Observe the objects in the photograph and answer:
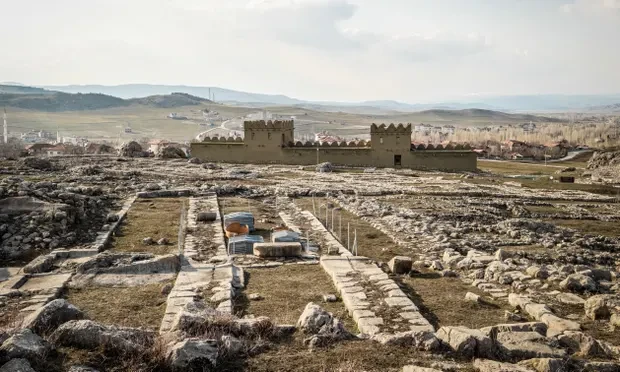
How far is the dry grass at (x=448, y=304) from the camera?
745 cm

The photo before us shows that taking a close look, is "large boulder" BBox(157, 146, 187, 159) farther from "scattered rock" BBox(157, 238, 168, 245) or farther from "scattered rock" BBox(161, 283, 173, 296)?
"scattered rock" BBox(161, 283, 173, 296)

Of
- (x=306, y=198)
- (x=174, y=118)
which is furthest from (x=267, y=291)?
(x=174, y=118)

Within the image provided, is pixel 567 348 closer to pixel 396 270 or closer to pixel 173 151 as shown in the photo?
pixel 396 270

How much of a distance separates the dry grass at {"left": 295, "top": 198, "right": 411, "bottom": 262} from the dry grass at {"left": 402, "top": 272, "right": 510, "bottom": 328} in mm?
2103

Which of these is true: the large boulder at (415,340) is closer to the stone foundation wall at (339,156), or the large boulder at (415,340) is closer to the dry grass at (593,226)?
the dry grass at (593,226)

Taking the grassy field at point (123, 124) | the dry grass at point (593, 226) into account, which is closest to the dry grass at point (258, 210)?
the dry grass at point (593, 226)

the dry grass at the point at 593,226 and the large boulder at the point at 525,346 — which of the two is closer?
the large boulder at the point at 525,346

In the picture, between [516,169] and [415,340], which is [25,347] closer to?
[415,340]

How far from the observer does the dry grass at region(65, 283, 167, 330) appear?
7188 millimetres

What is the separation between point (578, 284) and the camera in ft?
29.3

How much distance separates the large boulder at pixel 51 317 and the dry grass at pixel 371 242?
6.73m

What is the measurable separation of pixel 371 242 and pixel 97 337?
8684 millimetres

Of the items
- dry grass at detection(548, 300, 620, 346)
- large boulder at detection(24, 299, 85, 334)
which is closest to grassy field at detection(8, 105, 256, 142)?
large boulder at detection(24, 299, 85, 334)

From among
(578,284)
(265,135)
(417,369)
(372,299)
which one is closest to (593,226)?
(578,284)
